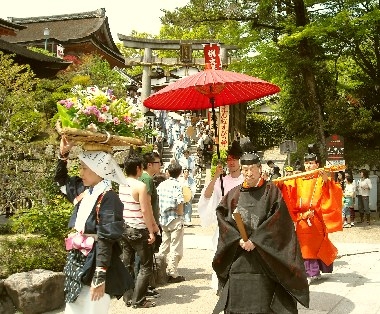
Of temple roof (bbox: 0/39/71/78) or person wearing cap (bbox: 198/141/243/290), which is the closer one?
person wearing cap (bbox: 198/141/243/290)

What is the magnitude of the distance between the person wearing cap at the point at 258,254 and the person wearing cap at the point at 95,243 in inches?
44.3

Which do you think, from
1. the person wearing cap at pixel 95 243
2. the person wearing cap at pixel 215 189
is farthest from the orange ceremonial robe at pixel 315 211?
the person wearing cap at pixel 95 243

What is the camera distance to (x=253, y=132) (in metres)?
31.2

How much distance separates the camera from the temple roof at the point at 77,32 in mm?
35938

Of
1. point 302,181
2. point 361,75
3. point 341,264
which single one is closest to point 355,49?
point 361,75

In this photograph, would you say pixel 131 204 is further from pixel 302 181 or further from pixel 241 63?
pixel 241 63

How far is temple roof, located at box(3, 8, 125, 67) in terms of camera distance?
35.9 metres

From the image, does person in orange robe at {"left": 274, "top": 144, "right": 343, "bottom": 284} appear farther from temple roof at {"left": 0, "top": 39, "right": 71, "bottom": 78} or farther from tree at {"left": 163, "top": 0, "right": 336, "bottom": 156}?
temple roof at {"left": 0, "top": 39, "right": 71, "bottom": 78}

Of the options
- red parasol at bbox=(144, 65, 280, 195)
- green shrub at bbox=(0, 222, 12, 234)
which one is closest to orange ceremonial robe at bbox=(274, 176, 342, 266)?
red parasol at bbox=(144, 65, 280, 195)

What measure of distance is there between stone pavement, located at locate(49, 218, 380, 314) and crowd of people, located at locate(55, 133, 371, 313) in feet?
0.81

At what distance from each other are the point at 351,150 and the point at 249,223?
1664 centimetres

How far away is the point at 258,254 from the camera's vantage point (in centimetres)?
467

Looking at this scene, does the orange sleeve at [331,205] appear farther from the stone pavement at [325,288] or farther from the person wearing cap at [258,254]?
the person wearing cap at [258,254]

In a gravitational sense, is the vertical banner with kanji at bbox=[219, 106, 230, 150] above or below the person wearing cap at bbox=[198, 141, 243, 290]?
above
